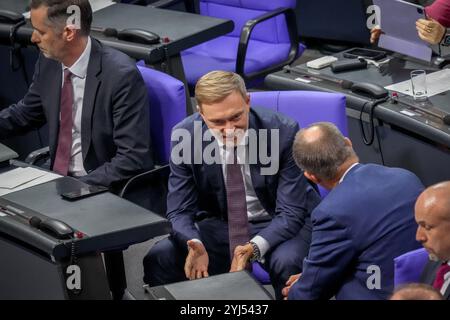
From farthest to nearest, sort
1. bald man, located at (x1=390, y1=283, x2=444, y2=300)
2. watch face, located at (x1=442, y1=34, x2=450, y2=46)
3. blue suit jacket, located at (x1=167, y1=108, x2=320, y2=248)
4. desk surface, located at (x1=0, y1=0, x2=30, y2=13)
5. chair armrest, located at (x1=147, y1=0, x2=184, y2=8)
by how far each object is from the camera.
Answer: chair armrest, located at (x1=147, y1=0, x2=184, y2=8)
desk surface, located at (x1=0, y1=0, x2=30, y2=13)
watch face, located at (x1=442, y1=34, x2=450, y2=46)
blue suit jacket, located at (x1=167, y1=108, x2=320, y2=248)
bald man, located at (x1=390, y1=283, x2=444, y2=300)

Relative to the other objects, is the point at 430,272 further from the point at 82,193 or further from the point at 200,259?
the point at 82,193

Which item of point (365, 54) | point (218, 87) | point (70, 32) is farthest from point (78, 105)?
point (365, 54)

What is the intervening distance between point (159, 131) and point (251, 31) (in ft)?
4.23

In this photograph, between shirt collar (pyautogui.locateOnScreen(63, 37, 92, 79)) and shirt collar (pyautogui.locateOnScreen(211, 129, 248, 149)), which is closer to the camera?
shirt collar (pyautogui.locateOnScreen(211, 129, 248, 149))

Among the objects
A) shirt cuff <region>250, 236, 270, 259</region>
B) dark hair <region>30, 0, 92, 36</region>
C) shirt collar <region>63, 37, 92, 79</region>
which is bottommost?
shirt cuff <region>250, 236, 270, 259</region>

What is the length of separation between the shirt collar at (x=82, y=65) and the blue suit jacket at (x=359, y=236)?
1364mm

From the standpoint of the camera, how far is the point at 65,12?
4.05m

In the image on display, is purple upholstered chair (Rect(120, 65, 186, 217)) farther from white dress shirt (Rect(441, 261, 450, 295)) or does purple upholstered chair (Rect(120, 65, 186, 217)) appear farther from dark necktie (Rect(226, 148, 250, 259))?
white dress shirt (Rect(441, 261, 450, 295))

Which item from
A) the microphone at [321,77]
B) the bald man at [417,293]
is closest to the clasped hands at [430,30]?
the microphone at [321,77]

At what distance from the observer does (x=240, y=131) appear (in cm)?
362

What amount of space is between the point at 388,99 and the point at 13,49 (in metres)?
2.02

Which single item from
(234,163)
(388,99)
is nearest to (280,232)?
(234,163)

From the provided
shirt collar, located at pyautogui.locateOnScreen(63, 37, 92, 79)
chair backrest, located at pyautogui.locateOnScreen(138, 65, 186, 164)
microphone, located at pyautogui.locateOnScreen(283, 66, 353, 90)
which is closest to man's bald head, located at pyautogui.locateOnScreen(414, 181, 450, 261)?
chair backrest, located at pyautogui.locateOnScreen(138, 65, 186, 164)

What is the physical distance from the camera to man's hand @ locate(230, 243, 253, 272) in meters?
3.48
